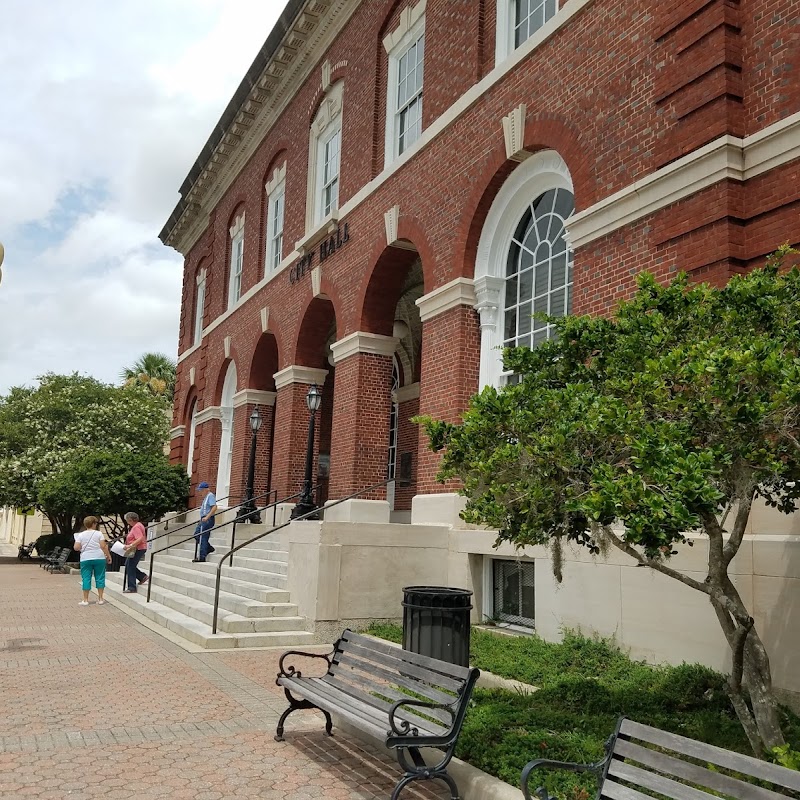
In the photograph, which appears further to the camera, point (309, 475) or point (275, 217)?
point (275, 217)

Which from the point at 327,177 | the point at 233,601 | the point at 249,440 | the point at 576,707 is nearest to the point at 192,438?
the point at 249,440

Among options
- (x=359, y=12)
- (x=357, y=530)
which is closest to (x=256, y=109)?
(x=359, y=12)

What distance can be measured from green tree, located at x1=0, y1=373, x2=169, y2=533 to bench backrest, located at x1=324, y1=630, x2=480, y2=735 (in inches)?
955

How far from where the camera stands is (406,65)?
14.6 metres

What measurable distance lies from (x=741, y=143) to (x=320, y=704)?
638 centimetres

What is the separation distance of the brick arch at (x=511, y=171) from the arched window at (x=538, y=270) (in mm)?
584

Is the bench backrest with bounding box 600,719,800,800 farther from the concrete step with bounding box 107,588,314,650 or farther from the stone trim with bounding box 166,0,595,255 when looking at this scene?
the stone trim with bounding box 166,0,595,255

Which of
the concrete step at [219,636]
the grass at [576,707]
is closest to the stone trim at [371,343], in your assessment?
the concrete step at [219,636]

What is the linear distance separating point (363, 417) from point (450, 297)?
3.51 m

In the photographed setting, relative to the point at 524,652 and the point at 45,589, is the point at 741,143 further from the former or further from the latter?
the point at 45,589

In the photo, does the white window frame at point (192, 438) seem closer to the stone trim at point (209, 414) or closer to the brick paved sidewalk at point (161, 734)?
the stone trim at point (209, 414)

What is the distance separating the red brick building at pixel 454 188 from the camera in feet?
25.6

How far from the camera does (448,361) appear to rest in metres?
11.8

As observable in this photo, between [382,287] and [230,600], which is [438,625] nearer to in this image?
[230,600]
